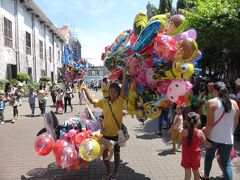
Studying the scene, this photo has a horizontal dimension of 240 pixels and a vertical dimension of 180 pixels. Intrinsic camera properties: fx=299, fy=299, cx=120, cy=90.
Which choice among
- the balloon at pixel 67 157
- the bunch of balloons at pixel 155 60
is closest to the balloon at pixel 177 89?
the bunch of balloons at pixel 155 60

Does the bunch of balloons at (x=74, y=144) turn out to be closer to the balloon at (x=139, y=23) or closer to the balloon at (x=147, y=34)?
the balloon at (x=147, y=34)

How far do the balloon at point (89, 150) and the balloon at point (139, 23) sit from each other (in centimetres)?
178

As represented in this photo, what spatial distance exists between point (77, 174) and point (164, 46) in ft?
9.30

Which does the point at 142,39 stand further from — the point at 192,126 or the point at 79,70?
the point at 79,70

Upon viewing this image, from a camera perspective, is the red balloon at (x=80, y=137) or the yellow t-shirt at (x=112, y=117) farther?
the yellow t-shirt at (x=112, y=117)

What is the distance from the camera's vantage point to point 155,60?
4.46 m

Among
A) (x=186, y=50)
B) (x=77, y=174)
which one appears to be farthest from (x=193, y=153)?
(x=77, y=174)

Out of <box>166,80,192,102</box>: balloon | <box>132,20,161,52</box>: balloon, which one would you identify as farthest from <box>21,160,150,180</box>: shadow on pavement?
<box>132,20,161,52</box>: balloon

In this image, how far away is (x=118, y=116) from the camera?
488cm

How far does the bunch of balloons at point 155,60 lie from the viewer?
4.15m

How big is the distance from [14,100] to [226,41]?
26.1ft

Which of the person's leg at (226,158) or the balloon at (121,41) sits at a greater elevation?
the balloon at (121,41)

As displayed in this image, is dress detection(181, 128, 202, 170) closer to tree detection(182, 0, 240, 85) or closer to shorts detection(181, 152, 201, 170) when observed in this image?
shorts detection(181, 152, 201, 170)

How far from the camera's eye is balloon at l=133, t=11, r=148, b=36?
14.5 feet
